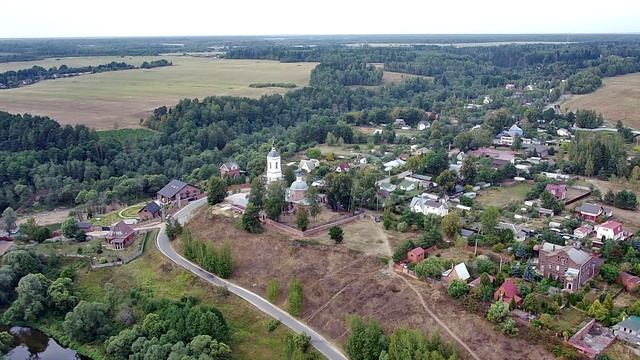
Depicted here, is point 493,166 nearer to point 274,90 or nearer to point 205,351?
point 205,351

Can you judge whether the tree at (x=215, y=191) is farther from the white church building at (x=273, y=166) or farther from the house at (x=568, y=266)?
the house at (x=568, y=266)

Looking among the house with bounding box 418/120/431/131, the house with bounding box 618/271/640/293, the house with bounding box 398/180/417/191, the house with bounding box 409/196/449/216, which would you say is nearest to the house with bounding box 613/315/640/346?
the house with bounding box 618/271/640/293

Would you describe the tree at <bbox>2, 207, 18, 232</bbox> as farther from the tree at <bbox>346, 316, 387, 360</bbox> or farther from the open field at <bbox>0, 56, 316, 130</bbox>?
the open field at <bbox>0, 56, 316, 130</bbox>

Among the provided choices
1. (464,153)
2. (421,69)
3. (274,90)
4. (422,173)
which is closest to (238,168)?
(422,173)

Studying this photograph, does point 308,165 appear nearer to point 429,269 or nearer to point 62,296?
point 429,269

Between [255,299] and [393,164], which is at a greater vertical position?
[393,164]

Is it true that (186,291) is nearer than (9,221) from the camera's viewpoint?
Yes

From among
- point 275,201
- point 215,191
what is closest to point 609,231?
point 275,201

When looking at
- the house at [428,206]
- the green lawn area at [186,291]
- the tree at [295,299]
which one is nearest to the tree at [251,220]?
the green lawn area at [186,291]
